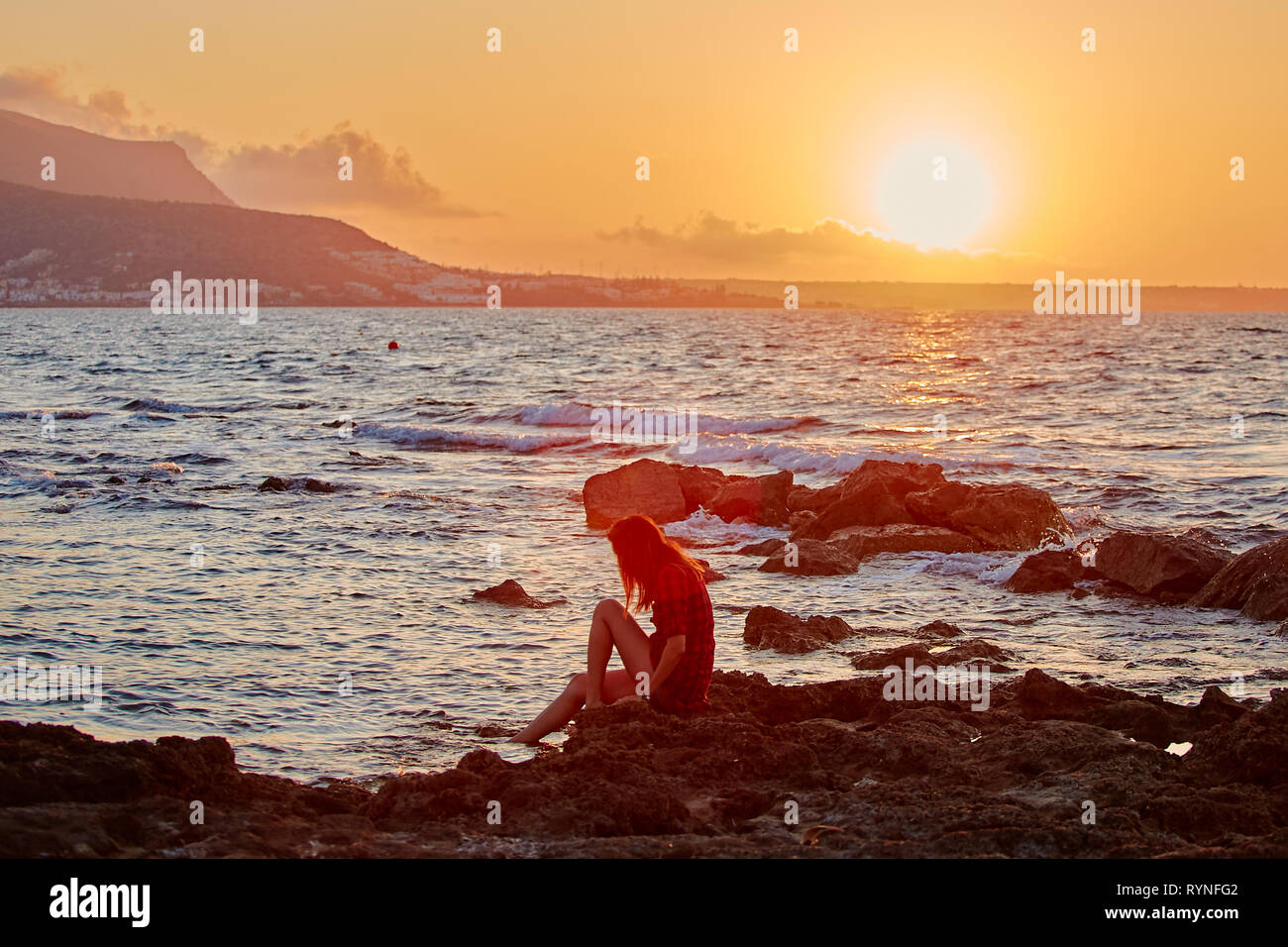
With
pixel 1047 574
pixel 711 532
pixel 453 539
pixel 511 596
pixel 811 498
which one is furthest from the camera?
pixel 811 498

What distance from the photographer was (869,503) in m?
15.4

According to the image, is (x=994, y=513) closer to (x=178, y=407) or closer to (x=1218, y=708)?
(x=1218, y=708)

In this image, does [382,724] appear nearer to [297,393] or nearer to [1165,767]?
[1165,767]

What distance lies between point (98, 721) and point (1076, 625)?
798 cm

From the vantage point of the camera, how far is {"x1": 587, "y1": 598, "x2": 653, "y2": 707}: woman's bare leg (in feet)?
22.6

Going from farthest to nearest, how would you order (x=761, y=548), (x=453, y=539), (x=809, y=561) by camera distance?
(x=453, y=539) < (x=761, y=548) < (x=809, y=561)

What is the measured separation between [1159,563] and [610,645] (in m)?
7.14

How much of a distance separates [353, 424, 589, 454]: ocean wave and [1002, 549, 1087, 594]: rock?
670 inches

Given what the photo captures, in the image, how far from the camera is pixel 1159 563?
11703 millimetres

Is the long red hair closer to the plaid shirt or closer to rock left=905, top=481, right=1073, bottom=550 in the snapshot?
the plaid shirt

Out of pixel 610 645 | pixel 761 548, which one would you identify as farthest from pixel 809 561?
pixel 610 645

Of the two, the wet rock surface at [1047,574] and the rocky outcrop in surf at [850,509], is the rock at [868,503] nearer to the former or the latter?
the rocky outcrop in surf at [850,509]

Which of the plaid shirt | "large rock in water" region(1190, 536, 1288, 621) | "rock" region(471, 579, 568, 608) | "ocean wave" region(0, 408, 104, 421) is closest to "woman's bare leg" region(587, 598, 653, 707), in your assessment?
the plaid shirt

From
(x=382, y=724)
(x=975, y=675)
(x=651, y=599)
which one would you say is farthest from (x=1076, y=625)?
(x=382, y=724)
